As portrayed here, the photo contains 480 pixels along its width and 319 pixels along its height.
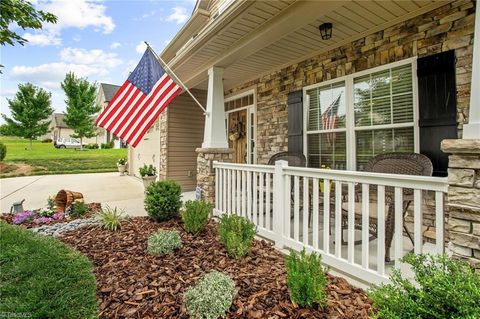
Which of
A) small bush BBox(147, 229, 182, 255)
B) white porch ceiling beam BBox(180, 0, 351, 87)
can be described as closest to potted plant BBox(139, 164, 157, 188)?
white porch ceiling beam BBox(180, 0, 351, 87)

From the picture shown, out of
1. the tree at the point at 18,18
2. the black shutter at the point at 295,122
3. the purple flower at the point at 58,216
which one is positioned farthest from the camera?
the tree at the point at 18,18

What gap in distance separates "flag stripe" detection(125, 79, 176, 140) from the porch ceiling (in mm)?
864

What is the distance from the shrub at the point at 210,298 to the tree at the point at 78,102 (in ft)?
77.1

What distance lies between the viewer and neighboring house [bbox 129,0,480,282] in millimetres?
1979

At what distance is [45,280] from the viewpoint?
2.41m

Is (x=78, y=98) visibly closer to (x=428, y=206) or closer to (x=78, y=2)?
(x=78, y=2)

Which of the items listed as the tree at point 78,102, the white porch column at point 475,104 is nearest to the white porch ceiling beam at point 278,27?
the white porch column at point 475,104

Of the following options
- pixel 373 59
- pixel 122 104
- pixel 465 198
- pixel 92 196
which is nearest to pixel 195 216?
pixel 122 104

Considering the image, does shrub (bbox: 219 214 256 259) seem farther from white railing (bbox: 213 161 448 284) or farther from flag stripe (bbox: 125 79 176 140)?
flag stripe (bbox: 125 79 176 140)

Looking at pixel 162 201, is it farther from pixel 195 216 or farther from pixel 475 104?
pixel 475 104

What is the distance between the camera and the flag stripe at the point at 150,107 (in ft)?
13.9

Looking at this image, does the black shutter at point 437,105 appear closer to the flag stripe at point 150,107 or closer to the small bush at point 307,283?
the small bush at point 307,283

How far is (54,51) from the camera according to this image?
27.2 feet

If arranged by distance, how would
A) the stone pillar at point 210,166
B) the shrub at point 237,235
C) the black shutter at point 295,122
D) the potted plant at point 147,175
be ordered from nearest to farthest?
the shrub at point 237,235, the stone pillar at point 210,166, the black shutter at point 295,122, the potted plant at point 147,175
